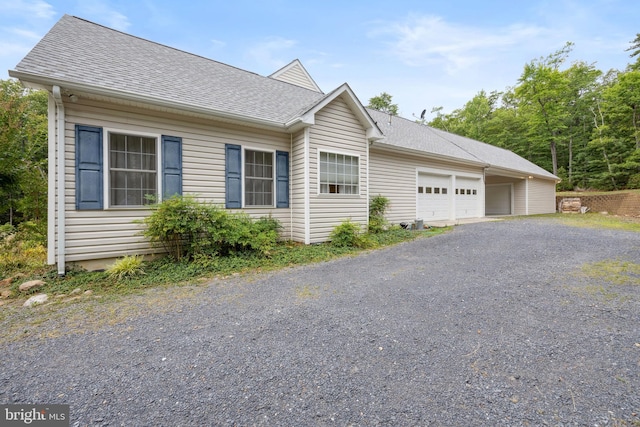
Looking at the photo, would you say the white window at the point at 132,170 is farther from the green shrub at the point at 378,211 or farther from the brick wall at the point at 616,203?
the brick wall at the point at 616,203

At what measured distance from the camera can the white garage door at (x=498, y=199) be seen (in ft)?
61.0

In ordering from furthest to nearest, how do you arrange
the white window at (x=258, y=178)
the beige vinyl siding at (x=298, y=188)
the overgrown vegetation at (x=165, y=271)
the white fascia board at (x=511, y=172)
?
the white fascia board at (x=511, y=172)
the beige vinyl siding at (x=298, y=188)
the white window at (x=258, y=178)
the overgrown vegetation at (x=165, y=271)

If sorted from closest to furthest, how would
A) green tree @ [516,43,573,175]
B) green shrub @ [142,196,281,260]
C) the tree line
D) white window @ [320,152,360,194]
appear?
green shrub @ [142,196,281,260] → white window @ [320,152,360,194] → the tree line → green tree @ [516,43,573,175]

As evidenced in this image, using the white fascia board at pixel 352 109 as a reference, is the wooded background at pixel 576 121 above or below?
above

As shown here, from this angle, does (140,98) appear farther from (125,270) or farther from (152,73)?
(125,270)

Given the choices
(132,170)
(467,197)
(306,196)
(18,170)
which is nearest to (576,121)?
(467,197)

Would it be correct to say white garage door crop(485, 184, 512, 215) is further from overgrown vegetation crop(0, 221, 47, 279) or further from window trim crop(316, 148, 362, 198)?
overgrown vegetation crop(0, 221, 47, 279)

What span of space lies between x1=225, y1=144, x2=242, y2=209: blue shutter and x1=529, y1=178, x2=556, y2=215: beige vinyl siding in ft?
63.2

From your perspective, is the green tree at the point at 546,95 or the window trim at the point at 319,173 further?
the green tree at the point at 546,95

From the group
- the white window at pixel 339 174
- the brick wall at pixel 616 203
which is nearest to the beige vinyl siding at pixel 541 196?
the brick wall at pixel 616 203

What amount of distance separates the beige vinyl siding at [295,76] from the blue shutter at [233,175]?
6.68 meters

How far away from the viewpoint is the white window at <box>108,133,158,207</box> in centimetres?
541

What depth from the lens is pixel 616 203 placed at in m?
16.0

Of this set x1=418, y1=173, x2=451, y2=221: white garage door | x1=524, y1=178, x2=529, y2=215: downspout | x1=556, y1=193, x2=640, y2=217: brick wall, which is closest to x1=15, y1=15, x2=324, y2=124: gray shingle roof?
x1=418, y1=173, x2=451, y2=221: white garage door
